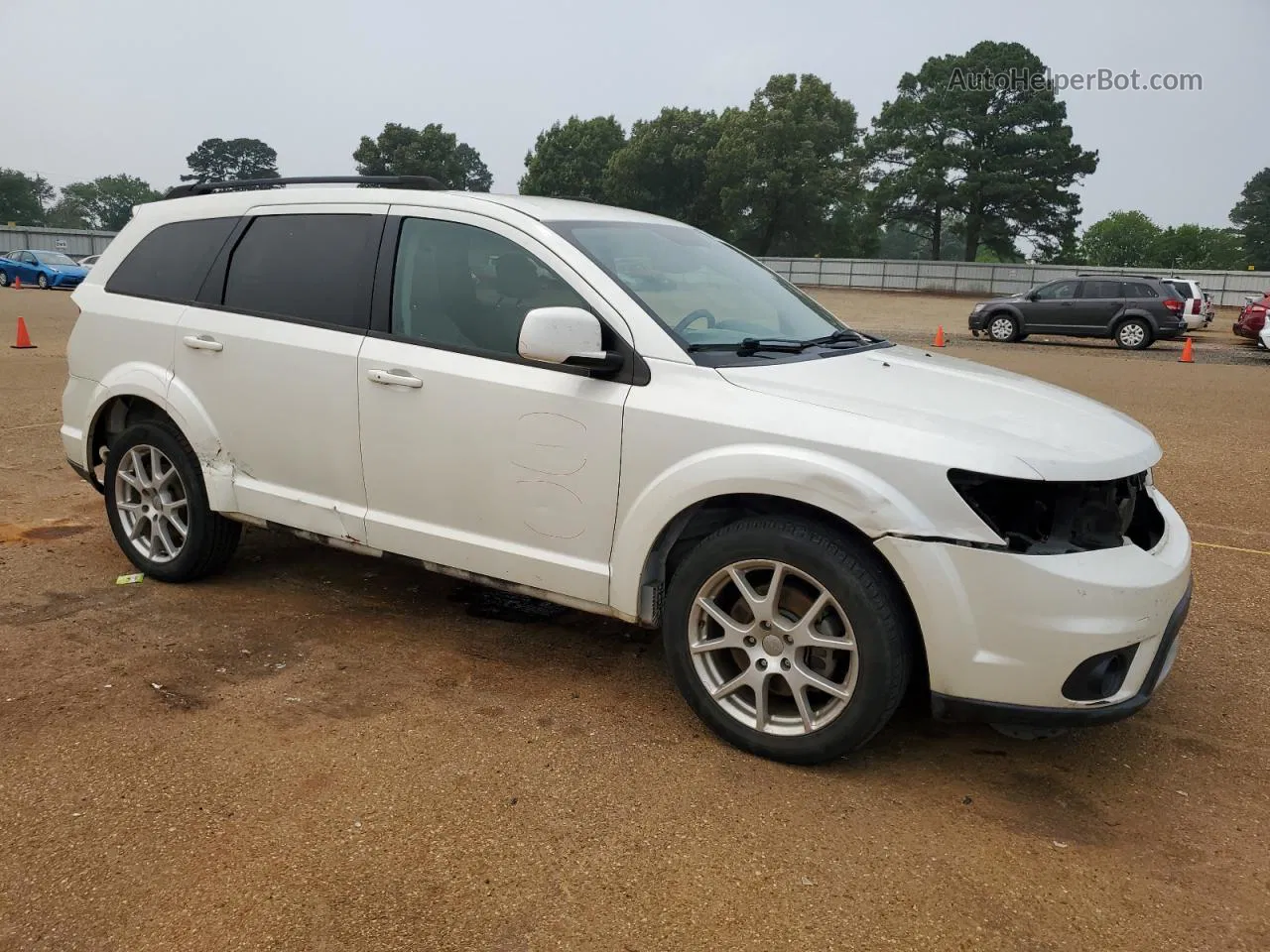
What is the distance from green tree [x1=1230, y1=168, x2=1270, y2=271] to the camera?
230ft

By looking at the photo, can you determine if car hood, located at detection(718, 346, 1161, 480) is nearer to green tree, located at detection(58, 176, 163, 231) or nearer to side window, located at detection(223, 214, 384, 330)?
side window, located at detection(223, 214, 384, 330)

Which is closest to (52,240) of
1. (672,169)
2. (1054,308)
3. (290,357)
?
(672,169)

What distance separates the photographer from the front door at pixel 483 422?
11.9 feet

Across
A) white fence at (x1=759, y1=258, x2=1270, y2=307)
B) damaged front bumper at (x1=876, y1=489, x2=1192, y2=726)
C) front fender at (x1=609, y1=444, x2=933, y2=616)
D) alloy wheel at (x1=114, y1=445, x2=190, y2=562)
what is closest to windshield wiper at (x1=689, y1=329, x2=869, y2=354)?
front fender at (x1=609, y1=444, x2=933, y2=616)

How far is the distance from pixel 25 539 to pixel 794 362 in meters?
4.44

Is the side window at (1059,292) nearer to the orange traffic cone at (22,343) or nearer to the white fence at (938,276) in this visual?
the white fence at (938,276)

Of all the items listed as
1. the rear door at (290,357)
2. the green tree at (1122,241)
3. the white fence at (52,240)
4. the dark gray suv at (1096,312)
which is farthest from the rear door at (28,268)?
the green tree at (1122,241)

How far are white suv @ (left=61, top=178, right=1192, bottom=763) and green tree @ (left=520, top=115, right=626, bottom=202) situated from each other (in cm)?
6999

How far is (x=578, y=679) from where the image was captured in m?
4.02

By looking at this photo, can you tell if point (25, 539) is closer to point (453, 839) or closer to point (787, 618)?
point (453, 839)

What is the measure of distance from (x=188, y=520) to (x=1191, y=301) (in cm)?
2339

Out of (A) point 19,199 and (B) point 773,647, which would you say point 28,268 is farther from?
(A) point 19,199

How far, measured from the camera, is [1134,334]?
22.8 metres

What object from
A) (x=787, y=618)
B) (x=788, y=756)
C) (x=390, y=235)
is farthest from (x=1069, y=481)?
(x=390, y=235)
